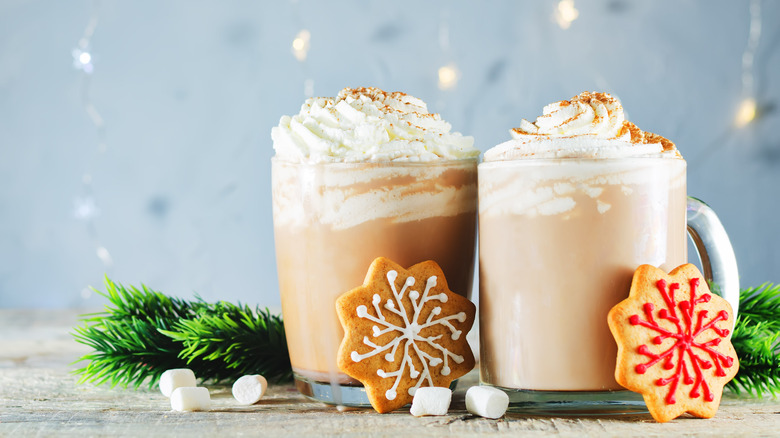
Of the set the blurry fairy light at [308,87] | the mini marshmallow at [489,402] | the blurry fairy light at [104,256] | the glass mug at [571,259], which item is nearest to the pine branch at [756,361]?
the glass mug at [571,259]

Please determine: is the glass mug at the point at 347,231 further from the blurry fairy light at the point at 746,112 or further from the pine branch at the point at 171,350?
the blurry fairy light at the point at 746,112

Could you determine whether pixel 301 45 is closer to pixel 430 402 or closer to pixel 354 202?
pixel 354 202

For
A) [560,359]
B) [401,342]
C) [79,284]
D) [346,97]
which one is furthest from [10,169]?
[560,359]

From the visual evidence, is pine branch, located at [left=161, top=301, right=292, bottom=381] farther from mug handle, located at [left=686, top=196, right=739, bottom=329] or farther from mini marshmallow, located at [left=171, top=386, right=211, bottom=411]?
mug handle, located at [left=686, top=196, right=739, bottom=329]

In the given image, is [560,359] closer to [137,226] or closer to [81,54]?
[137,226]

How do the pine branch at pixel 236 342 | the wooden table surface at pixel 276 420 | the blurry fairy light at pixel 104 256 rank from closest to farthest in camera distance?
the wooden table surface at pixel 276 420
the pine branch at pixel 236 342
the blurry fairy light at pixel 104 256

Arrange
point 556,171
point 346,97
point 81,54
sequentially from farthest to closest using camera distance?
point 81,54 < point 346,97 < point 556,171
